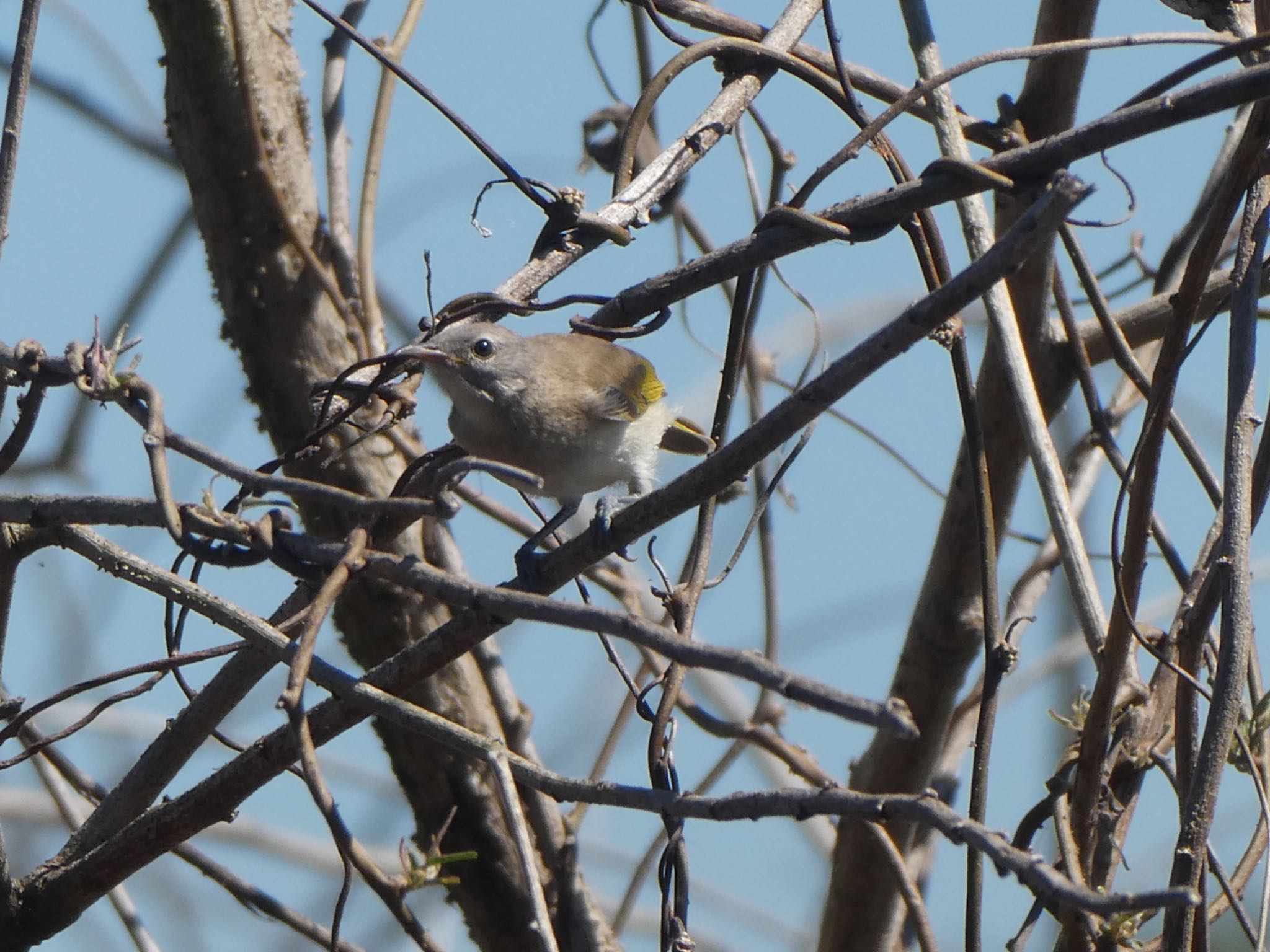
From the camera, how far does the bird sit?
2.91 m

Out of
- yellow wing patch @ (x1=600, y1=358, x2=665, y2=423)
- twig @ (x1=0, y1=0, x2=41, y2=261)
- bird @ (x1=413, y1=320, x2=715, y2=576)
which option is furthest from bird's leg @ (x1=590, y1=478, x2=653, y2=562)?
twig @ (x1=0, y1=0, x2=41, y2=261)

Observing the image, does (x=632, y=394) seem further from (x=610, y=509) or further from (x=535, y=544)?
(x=535, y=544)

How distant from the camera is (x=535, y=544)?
2.58 metres

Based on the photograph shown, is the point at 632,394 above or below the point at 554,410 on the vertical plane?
above

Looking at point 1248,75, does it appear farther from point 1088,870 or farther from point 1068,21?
point 1068,21

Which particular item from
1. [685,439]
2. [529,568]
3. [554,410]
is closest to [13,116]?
[529,568]

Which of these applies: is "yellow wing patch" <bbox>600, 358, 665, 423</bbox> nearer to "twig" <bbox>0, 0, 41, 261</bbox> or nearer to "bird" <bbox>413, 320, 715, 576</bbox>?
"bird" <bbox>413, 320, 715, 576</bbox>

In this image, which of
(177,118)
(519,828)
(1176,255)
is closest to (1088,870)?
(519,828)

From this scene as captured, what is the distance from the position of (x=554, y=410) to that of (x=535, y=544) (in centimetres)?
54

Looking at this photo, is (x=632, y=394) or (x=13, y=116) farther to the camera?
(x=632, y=394)

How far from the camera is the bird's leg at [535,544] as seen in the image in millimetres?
1823

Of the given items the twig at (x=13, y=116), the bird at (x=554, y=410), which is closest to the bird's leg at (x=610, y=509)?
the bird at (x=554, y=410)

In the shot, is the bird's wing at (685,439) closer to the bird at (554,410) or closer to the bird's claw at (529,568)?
the bird at (554,410)

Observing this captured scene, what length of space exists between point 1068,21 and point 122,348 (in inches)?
82.0
